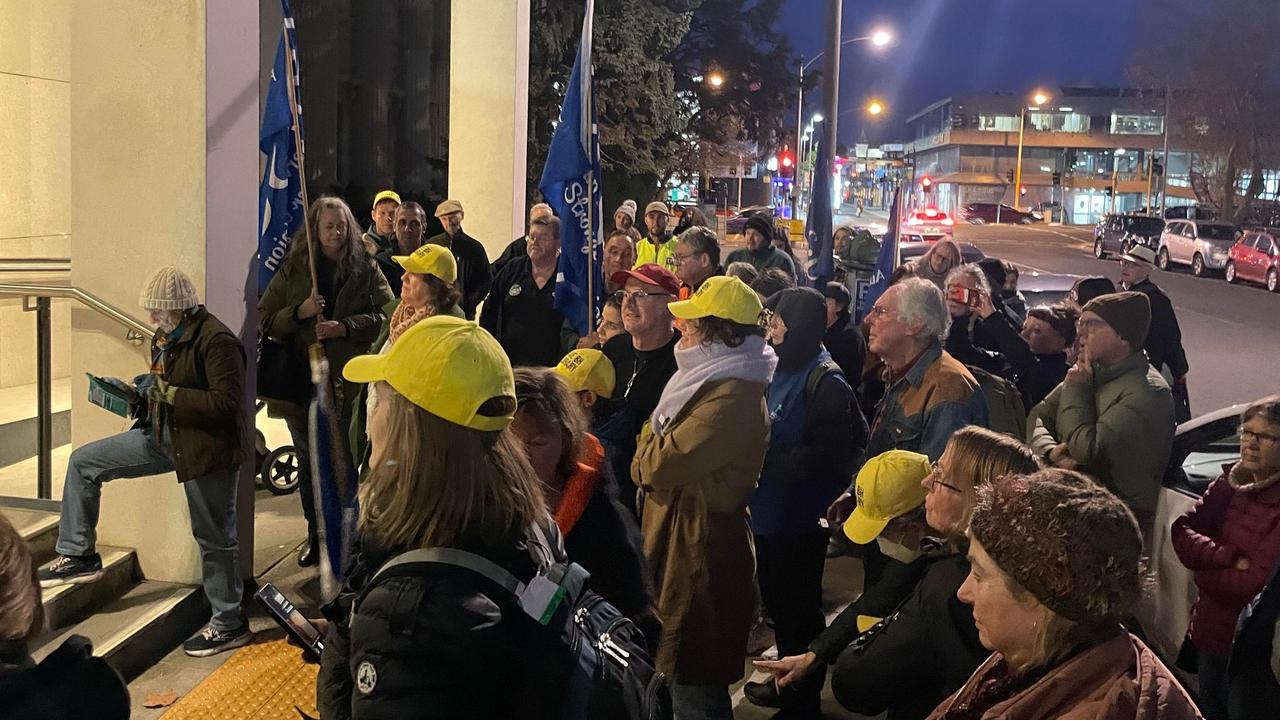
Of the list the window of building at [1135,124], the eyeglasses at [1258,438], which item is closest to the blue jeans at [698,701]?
the eyeglasses at [1258,438]

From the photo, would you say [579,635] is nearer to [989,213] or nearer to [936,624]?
[936,624]

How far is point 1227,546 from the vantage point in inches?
150

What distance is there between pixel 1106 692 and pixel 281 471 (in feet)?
22.0

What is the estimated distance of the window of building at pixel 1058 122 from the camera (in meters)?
34.9

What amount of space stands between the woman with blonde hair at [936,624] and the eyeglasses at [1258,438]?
1243 millimetres

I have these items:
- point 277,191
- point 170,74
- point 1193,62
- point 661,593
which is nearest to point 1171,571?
point 661,593

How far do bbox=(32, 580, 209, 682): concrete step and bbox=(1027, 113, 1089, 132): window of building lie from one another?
34.4 m

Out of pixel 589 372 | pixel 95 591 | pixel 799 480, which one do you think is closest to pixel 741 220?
pixel 799 480

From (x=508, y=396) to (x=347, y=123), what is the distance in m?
13.8

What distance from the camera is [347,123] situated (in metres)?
15.0

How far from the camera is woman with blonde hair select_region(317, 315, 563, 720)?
190 cm

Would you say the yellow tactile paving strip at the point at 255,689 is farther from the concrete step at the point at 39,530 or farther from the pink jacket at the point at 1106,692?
the pink jacket at the point at 1106,692

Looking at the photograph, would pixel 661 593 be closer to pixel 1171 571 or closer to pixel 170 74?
pixel 1171 571

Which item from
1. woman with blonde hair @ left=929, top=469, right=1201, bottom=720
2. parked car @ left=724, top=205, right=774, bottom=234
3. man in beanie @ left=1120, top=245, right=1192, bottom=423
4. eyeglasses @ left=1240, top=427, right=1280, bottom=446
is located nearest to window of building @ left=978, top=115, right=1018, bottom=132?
parked car @ left=724, top=205, right=774, bottom=234
